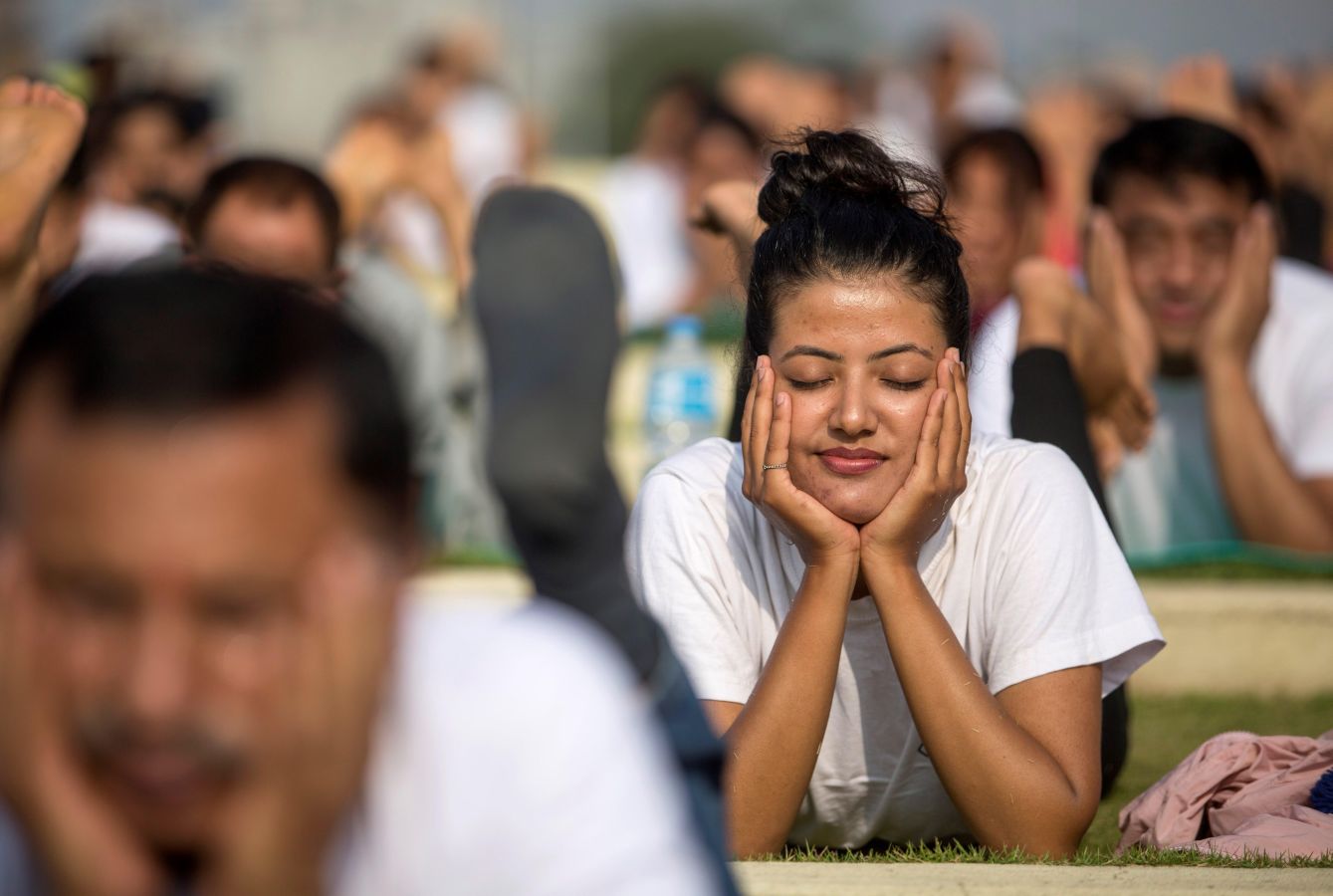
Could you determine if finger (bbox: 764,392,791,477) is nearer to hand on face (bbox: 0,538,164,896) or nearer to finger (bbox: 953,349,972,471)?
finger (bbox: 953,349,972,471)

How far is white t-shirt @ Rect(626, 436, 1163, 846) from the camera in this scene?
2979mm

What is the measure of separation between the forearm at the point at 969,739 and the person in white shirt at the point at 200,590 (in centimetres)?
147

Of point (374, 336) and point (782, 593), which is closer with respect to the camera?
point (374, 336)

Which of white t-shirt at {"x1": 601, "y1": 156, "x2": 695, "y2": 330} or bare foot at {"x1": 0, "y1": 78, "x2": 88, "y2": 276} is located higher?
bare foot at {"x1": 0, "y1": 78, "x2": 88, "y2": 276}

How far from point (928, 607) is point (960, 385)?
1.29ft

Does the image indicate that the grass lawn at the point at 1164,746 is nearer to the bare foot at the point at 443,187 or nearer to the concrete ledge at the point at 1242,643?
the concrete ledge at the point at 1242,643

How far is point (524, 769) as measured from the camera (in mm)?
1401

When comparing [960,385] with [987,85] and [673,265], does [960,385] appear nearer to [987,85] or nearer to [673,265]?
[673,265]

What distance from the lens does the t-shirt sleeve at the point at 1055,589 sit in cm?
294

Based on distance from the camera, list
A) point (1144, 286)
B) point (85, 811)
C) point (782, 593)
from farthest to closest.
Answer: point (1144, 286), point (782, 593), point (85, 811)

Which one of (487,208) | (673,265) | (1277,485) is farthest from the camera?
(673,265)

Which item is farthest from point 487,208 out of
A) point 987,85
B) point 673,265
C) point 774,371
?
point 987,85

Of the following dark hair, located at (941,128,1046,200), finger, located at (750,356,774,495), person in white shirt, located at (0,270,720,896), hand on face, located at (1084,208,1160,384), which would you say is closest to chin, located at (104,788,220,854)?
person in white shirt, located at (0,270,720,896)

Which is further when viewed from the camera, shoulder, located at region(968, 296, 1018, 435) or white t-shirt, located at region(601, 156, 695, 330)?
white t-shirt, located at region(601, 156, 695, 330)
